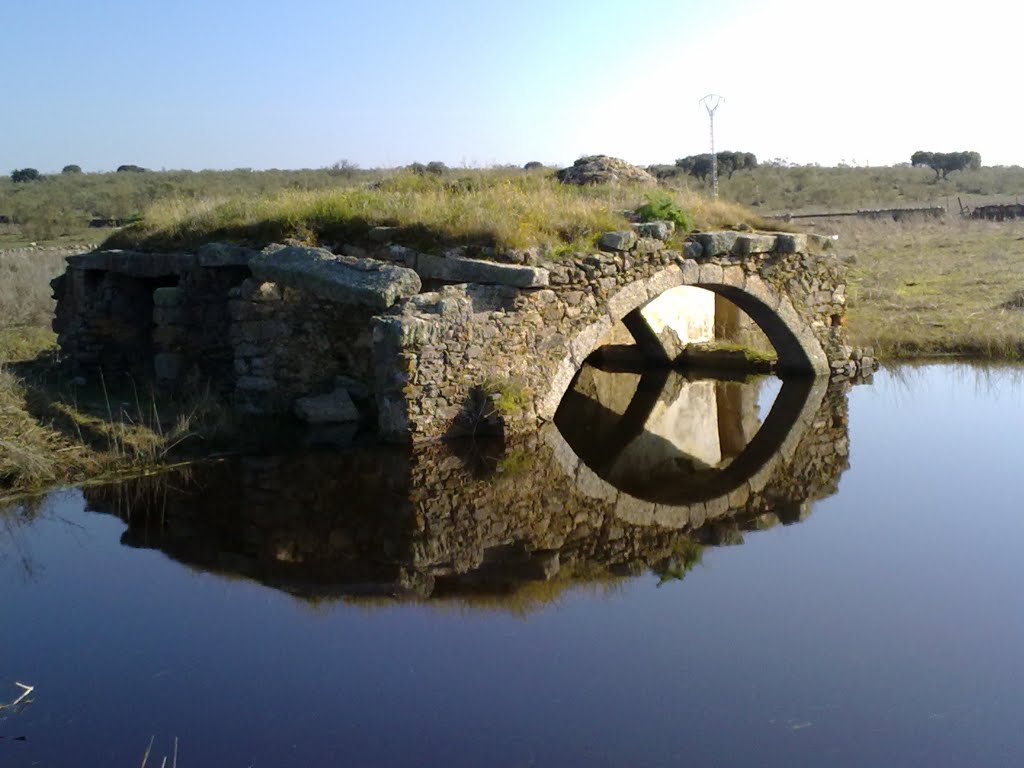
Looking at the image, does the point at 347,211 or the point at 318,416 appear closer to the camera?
the point at 318,416

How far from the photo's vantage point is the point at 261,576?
278 inches

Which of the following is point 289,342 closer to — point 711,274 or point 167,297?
point 167,297

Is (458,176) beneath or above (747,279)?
above

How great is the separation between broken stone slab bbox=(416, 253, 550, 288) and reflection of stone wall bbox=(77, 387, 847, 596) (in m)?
1.48

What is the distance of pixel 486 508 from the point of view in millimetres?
8305

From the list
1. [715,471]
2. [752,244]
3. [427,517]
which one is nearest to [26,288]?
[752,244]

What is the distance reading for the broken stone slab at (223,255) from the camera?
1133cm

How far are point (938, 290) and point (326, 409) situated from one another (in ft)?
39.4

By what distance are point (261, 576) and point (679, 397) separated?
696 cm

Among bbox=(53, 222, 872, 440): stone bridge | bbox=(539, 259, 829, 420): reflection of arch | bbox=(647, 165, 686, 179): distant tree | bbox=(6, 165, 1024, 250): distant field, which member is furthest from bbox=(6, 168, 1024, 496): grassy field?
bbox=(647, 165, 686, 179): distant tree

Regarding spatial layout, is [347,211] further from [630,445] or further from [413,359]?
[630,445]

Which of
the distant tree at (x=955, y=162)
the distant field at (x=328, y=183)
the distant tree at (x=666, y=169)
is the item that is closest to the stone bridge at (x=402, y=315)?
the distant field at (x=328, y=183)

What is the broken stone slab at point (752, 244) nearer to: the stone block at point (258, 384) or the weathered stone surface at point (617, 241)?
the weathered stone surface at point (617, 241)

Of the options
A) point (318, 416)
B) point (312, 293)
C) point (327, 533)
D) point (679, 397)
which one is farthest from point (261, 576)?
point (679, 397)
